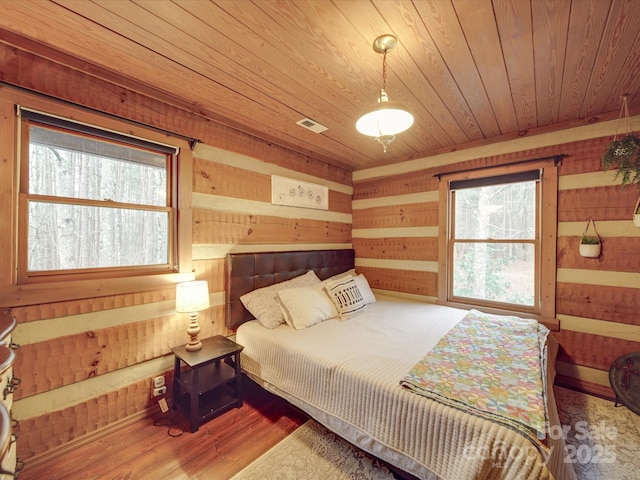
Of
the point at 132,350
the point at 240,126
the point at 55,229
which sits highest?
the point at 240,126

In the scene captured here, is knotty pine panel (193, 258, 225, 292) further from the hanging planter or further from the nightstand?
the hanging planter

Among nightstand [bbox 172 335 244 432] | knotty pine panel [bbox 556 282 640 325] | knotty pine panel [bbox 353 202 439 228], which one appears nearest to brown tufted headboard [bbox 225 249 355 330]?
nightstand [bbox 172 335 244 432]

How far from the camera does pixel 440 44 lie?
1.45 meters

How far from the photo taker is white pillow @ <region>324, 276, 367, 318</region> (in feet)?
8.63

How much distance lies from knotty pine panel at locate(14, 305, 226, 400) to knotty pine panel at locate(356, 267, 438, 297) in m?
2.43

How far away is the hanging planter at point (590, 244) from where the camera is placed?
7.40ft

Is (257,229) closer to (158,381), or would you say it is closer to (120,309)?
(120,309)

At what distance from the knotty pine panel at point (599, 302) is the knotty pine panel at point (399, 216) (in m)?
1.36

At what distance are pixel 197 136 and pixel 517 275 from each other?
11.2 ft

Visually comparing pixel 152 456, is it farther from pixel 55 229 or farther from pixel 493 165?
pixel 493 165

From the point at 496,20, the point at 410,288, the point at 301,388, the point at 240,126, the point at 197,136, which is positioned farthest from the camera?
the point at 410,288

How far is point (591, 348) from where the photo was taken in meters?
2.32

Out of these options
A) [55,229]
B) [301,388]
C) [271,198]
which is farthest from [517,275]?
[55,229]

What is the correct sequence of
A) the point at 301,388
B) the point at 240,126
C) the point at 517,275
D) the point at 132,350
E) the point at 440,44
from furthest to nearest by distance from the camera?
the point at 517,275 < the point at 240,126 < the point at 132,350 < the point at 301,388 < the point at 440,44
